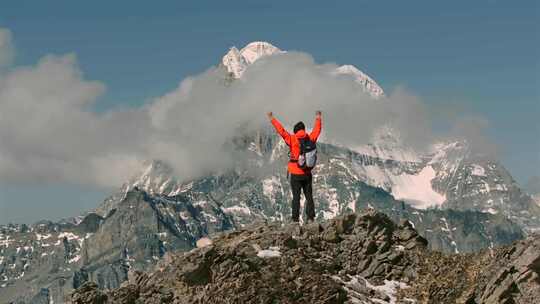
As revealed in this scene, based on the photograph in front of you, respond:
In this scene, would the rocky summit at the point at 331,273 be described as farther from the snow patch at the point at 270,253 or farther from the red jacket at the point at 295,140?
the red jacket at the point at 295,140

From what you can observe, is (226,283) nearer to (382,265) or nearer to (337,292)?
(337,292)

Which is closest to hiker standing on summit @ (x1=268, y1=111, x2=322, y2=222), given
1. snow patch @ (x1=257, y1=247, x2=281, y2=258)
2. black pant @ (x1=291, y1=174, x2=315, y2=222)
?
black pant @ (x1=291, y1=174, x2=315, y2=222)

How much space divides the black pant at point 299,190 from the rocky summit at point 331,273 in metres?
1.37

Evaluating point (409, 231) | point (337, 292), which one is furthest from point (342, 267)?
point (409, 231)

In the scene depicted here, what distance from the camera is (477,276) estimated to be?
3114 centimetres

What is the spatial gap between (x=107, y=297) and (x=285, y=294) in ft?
23.8

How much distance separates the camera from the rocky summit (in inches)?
1123

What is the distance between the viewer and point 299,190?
38.2 meters

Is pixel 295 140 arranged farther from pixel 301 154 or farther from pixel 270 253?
pixel 270 253

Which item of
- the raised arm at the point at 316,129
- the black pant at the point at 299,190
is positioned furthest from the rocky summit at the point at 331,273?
the raised arm at the point at 316,129

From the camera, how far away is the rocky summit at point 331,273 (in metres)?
28.5

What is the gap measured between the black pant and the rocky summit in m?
1.37

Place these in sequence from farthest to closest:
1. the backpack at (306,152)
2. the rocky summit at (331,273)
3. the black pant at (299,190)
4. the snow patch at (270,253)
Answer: the black pant at (299,190), the backpack at (306,152), the snow patch at (270,253), the rocky summit at (331,273)

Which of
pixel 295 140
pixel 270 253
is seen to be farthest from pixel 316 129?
pixel 270 253
